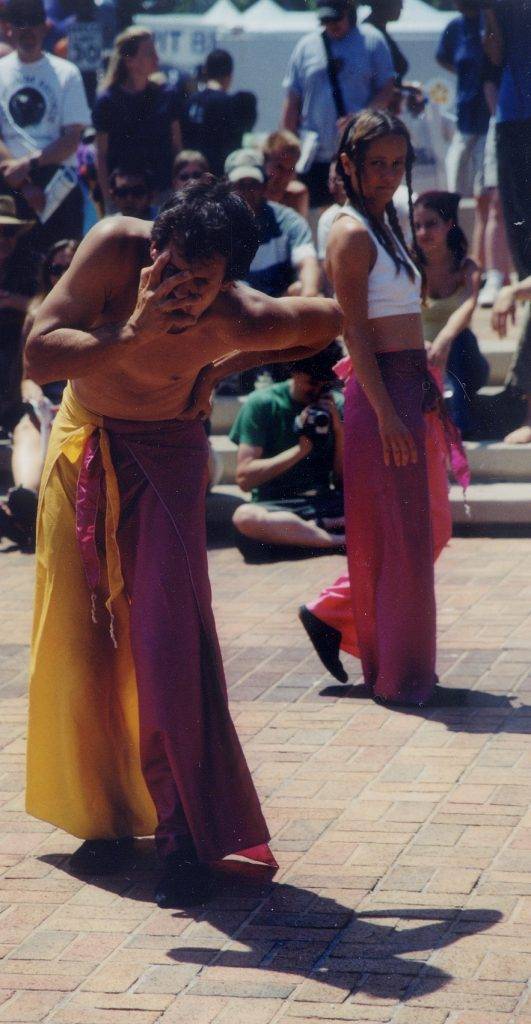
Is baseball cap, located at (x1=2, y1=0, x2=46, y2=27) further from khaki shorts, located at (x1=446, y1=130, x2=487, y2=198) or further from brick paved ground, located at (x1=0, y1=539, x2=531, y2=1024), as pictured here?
brick paved ground, located at (x1=0, y1=539, x2=531, y2=1024)

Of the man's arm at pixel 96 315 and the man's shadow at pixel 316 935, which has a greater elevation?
the man's arm at pixel 96 315

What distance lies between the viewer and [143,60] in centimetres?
976

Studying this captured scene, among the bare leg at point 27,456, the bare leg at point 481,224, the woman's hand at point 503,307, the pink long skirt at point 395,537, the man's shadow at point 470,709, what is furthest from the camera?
the bare leg at point 481,224

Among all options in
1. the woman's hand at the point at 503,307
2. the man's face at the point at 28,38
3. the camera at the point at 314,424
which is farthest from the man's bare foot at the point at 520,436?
the man's face at the point at 28,38

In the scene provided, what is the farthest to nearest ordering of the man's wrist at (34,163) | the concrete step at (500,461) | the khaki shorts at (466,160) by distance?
the khaki shorts at (466,160) < the man's wrist at (34,163) < the concrete step at (500,461)

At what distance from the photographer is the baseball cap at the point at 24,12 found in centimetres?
964

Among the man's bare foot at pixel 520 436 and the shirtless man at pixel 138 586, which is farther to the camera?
the man's bare foot at pixel 520 436

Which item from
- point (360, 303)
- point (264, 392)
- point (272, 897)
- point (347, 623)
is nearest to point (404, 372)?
point (360, 303)

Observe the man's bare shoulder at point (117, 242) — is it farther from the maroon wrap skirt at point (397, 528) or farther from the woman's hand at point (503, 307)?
the woman's hand at point (503, 307)

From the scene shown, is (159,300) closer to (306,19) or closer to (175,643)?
(175,643)

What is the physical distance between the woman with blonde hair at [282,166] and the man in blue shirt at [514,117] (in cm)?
125

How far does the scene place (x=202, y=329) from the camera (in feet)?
12.7

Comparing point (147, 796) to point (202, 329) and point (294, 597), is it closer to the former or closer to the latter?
point (202, 329)

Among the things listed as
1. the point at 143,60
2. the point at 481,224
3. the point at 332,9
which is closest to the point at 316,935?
the point at 143,60
